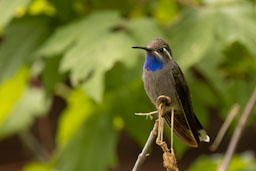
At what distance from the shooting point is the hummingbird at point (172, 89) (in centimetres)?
147

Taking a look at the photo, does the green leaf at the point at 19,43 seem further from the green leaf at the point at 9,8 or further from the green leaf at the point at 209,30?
the green leaf at the point at 209,30

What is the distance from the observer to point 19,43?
2557mm

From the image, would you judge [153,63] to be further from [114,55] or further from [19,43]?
[19,43]

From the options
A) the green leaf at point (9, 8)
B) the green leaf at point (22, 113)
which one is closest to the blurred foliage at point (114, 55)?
the green leaf at point (9, 8)

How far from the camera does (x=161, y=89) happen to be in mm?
1557

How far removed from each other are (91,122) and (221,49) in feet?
2.44

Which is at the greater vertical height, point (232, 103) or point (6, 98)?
point (6, 98)

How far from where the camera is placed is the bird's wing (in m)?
1.46

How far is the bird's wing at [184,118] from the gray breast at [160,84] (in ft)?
0.04

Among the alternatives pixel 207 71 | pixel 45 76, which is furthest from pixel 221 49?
pixel 45 76

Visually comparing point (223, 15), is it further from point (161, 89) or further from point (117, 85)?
point (161, 89)

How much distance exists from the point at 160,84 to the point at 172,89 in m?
0.04

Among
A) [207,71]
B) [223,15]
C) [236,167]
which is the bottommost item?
[236,167]

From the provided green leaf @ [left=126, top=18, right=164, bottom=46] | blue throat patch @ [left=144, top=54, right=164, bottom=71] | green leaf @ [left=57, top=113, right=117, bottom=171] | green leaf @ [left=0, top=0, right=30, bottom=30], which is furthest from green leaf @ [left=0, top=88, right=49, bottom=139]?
blue throat patch @ [left=144, top=54, right=164, bottom=71]
